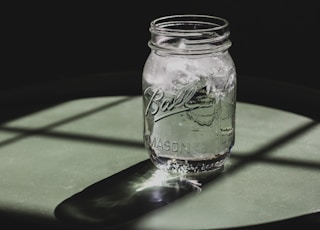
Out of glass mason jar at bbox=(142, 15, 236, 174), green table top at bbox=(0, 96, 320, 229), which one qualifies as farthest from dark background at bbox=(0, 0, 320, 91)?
glass mason jar at bbox=(142, 15, 236, 174)

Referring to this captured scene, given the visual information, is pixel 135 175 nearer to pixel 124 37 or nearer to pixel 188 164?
pixel 188 164

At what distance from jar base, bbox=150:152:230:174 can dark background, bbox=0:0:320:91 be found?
0.83 m

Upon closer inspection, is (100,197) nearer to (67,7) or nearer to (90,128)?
(90,128)

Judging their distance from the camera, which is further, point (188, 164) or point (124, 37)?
point (124, 37)

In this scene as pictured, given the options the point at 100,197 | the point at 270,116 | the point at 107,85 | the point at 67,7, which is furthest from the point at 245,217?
the point at 67,7

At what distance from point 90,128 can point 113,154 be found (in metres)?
0.14

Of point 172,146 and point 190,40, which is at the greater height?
point 190,40

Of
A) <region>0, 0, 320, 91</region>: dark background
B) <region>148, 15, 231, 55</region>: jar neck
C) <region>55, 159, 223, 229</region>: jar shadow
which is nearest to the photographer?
<region>55, 159, 223, 229</region>: jar shadow

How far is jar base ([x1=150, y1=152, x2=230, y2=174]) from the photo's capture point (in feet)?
3.23

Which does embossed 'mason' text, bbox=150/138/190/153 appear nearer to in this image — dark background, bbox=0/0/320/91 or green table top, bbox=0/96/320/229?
green table top, bbox=0/96/320/229

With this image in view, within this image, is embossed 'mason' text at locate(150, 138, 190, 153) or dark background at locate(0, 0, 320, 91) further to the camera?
dark background at locate(0, 0, 320, 91)

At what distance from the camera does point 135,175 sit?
3.29ft

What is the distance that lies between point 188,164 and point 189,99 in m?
0.10

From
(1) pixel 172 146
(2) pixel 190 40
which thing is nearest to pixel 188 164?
(1) pixel 172 146
